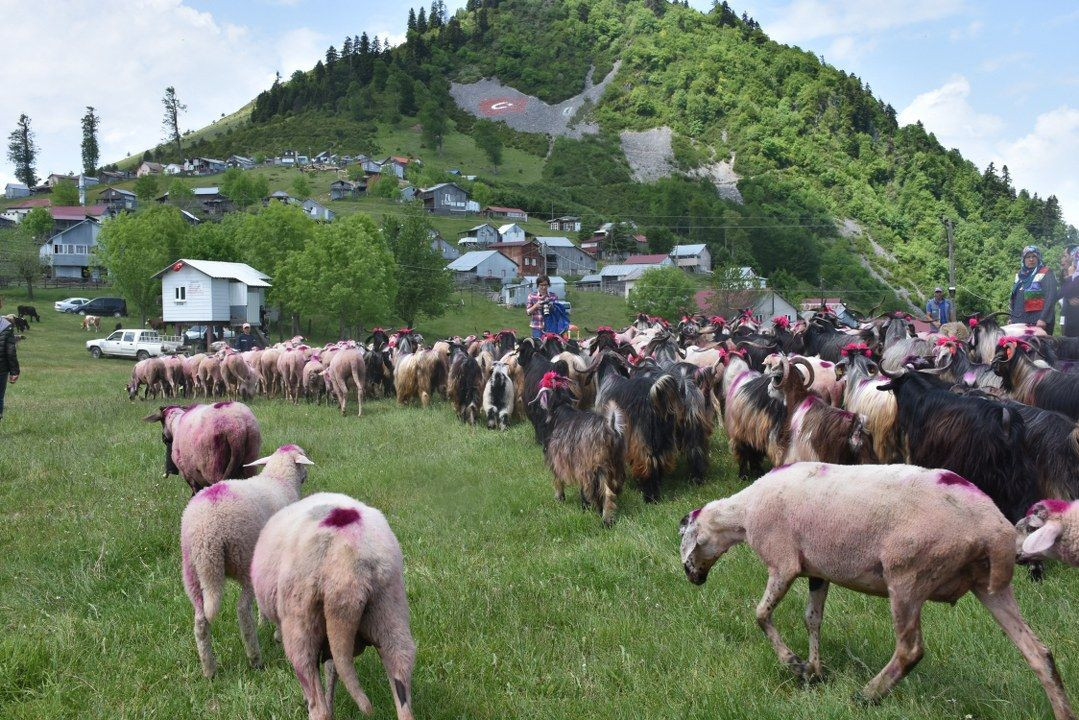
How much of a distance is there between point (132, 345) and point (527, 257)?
173 feet

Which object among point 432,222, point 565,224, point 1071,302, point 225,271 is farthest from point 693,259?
point 1071,302

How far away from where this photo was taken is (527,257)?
85438 millimetres

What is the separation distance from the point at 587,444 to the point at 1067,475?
4000 millimetres

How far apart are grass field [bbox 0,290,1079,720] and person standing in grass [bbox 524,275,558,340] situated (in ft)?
20.3

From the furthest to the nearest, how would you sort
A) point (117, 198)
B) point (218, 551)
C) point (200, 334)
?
point (117, 198)
point (200, 334)
point (218, 551)

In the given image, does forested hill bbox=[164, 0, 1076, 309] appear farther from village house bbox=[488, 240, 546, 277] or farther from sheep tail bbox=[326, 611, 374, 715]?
sheep tail bbox=[326, 611, 374, 715]

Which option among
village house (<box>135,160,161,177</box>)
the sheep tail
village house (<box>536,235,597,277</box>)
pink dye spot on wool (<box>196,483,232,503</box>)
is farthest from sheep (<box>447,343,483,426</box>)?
village house (<box>135,160,161,177</box>)

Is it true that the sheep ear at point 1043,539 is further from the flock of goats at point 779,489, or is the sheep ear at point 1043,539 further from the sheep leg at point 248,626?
the sheep leg at point 248,626

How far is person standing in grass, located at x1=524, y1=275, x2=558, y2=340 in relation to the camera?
14523 millimetres

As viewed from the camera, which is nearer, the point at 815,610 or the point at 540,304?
the point at 815,610

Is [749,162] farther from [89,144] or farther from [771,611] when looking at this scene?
[771,611]

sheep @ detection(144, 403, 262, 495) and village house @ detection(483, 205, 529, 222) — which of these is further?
village house @ detection(483, 205, 529, 222)

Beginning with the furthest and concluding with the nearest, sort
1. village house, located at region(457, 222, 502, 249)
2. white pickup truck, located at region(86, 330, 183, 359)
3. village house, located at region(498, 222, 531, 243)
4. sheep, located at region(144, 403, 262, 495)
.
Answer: village house, located at region(498, 222, 531, 243), village house, located at region(457, 222, 502, 249), white pickup truck, located at region(86, 330, 183, 359), sheep, located at region(144, 403, 262, 495)

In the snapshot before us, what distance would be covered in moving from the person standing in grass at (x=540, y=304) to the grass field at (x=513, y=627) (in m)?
6.17
